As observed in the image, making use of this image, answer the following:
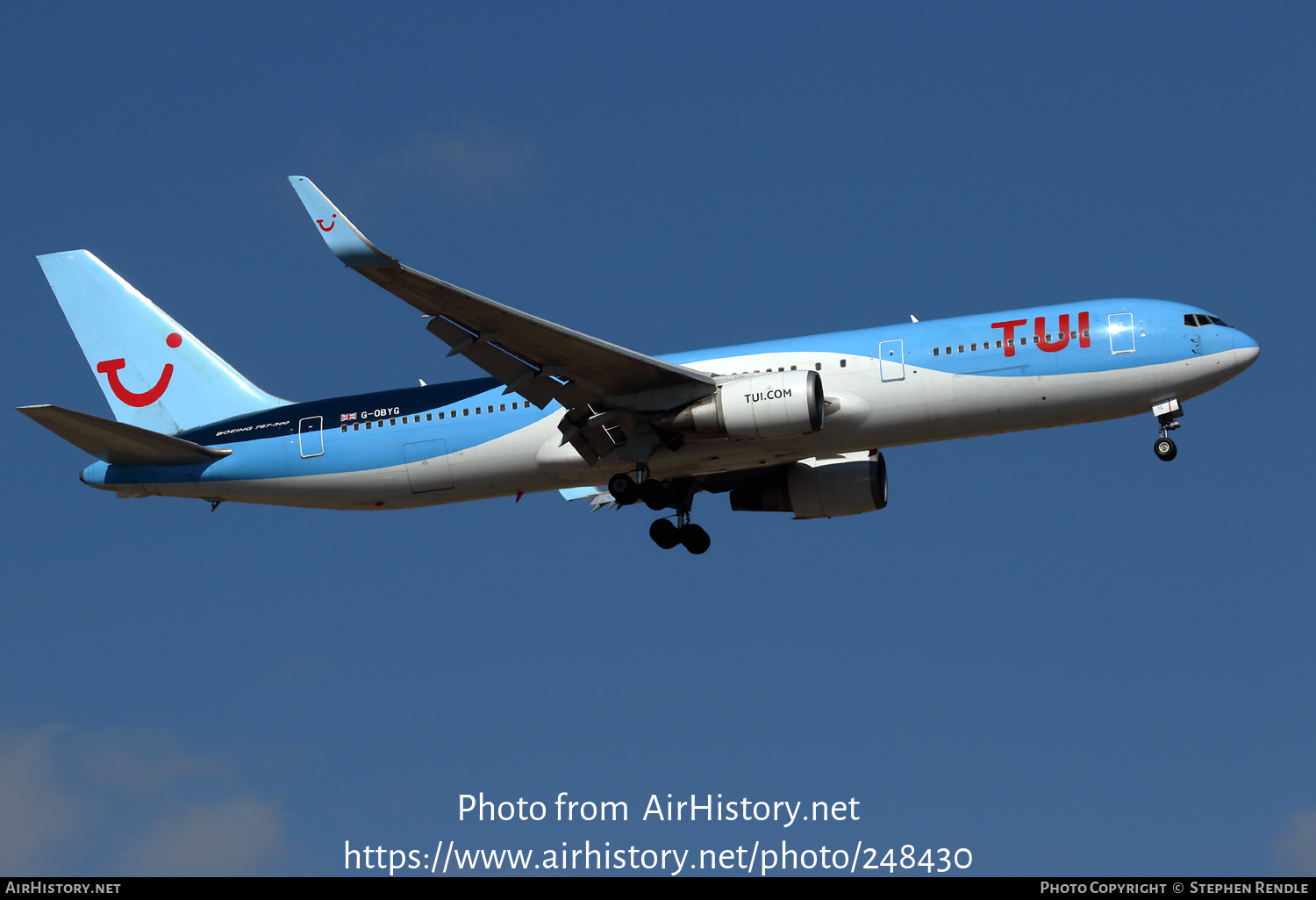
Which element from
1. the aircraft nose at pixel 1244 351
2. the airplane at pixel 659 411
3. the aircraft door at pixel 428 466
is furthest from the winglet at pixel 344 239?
the aircraft nose at pixel 1244 351

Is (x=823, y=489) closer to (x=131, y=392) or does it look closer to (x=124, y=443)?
(x=124, y=443)

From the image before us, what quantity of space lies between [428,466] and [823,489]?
1019 cm

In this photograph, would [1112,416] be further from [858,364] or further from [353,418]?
[353,418]

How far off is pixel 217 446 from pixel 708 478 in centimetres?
1248

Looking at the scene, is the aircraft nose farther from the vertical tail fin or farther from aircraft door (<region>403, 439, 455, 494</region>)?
the vertical tail fin

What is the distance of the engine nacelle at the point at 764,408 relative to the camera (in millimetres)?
31859

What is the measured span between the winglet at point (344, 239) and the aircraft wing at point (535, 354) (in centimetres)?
6

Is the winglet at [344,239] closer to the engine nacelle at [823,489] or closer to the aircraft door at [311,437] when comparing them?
the aircraft door at [311,437]

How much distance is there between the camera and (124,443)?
119ft

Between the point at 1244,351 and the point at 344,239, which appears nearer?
the point at 344,239

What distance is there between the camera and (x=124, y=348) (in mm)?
40844

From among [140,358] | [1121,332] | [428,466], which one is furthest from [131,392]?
[1121,332]

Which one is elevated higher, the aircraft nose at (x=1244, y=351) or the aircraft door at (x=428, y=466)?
the aircraft nose at (x=1244, y=351)
